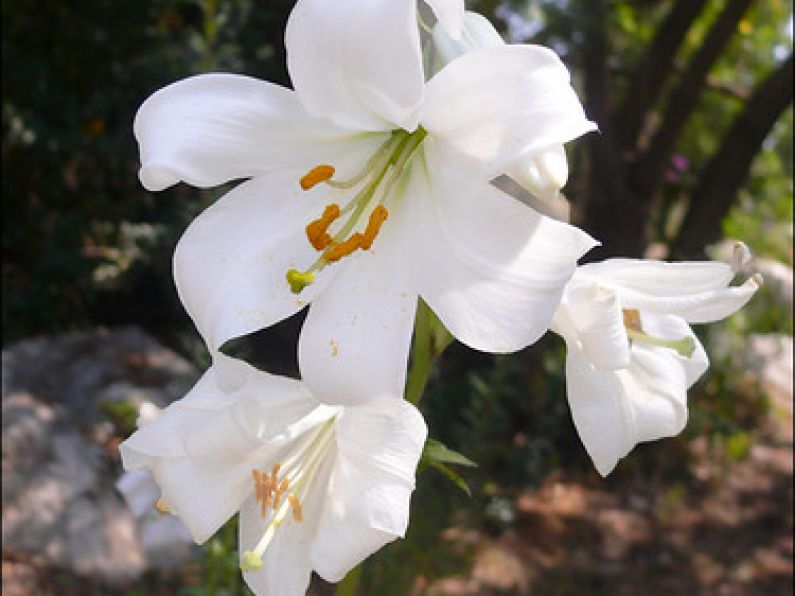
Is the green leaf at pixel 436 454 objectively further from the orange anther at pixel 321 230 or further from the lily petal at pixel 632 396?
the orange anther at pixel 321 230

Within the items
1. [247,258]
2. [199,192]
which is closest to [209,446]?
[247,258]

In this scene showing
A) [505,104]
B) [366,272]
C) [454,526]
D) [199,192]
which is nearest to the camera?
[505,104]

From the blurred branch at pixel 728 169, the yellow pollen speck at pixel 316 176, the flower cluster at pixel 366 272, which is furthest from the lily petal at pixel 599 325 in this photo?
the blurred branch at pixel 728 169

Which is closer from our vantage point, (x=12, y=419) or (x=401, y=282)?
(x=401, y=282)

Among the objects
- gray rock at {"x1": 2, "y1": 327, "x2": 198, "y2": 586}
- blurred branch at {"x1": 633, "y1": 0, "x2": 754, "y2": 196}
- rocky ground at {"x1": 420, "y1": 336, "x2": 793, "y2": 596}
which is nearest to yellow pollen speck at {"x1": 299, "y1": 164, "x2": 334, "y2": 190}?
gray rock at {"x1": 2, "y1": 327, "x2": 198, "y2": 586}

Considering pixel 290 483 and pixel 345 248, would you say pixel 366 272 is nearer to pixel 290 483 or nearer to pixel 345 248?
pixel 345 248

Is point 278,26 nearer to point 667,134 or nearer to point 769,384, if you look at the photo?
point 667,134


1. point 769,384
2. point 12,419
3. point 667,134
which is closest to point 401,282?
point 12,419
